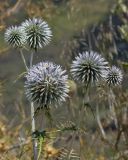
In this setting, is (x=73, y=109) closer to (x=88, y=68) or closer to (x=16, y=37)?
(x=16, y=37)

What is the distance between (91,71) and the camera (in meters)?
4.12

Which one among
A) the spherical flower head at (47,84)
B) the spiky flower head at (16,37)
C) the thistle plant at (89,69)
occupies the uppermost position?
the spiky flower head at (16,37)

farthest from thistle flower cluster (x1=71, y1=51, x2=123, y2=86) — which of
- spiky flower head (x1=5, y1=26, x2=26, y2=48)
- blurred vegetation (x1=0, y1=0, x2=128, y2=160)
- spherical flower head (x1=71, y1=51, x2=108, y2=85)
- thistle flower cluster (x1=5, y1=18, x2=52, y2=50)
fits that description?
spiky flower head (x1=5, y1=26, x2=26, y2=48)

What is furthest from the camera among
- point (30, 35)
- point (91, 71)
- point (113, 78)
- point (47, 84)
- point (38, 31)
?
point (38, 31)

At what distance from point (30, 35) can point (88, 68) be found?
806 mm

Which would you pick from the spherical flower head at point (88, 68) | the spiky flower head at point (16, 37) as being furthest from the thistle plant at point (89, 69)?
the spiky flower head at point (16, 37)

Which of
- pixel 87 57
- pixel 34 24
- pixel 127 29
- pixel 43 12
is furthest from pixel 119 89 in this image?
pixel 43 12

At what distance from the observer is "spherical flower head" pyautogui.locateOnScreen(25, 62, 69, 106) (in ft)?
13.1

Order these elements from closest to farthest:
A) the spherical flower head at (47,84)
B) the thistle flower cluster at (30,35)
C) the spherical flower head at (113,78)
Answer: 1. the spherical flower head at (47,84)
2. the spherical flower head at (113,78)
3. the thistle flower cluster at (30,35)

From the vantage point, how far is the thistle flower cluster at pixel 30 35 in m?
4.73

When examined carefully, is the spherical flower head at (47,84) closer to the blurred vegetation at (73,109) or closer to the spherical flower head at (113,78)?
the blurred vegetation at (73,109)

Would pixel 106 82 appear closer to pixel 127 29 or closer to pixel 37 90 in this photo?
pixel 37 90

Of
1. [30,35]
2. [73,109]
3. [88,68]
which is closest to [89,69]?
[88,68]

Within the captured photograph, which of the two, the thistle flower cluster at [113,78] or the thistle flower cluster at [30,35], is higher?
the thistle flower cluster at [30,35]
